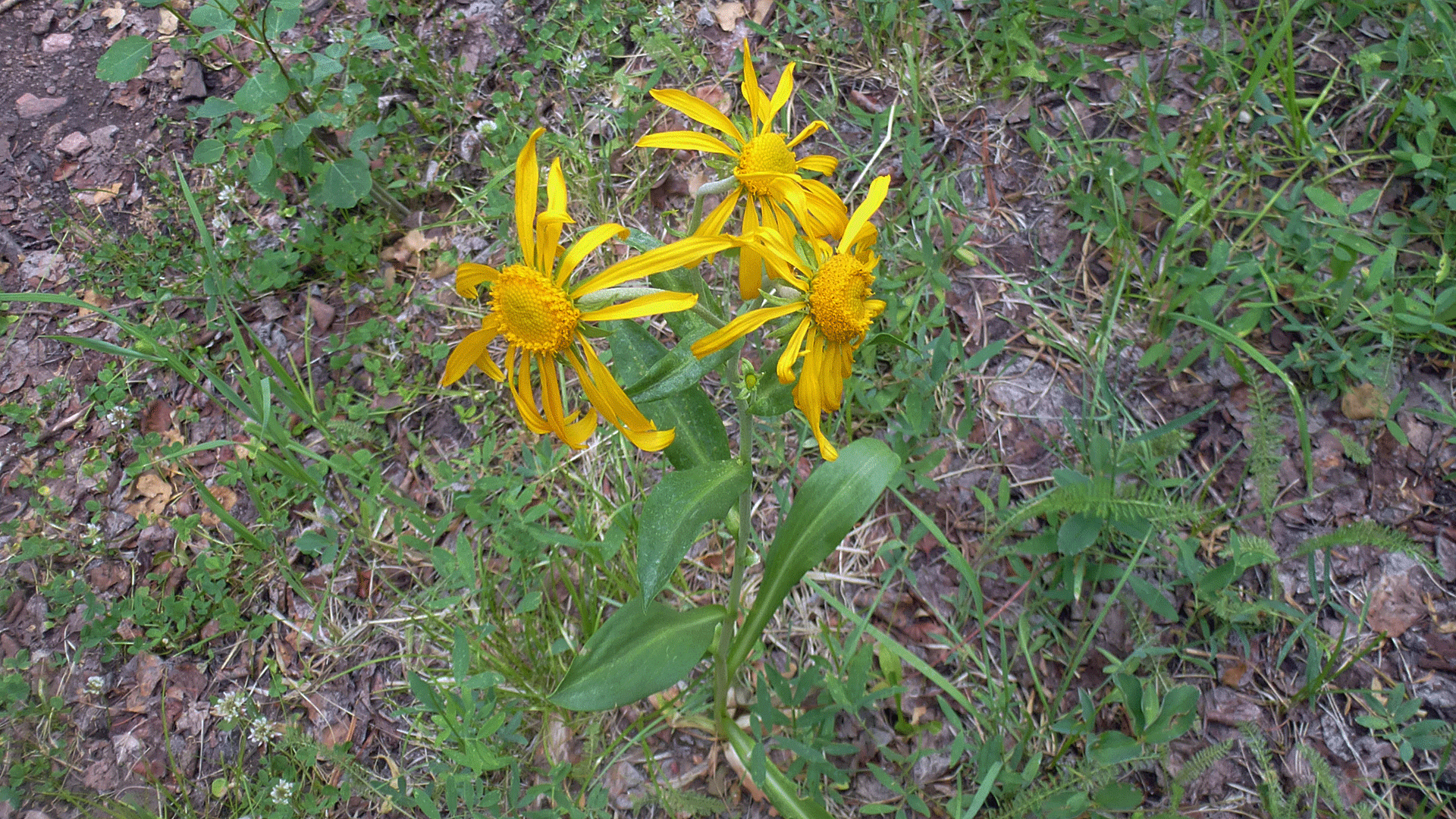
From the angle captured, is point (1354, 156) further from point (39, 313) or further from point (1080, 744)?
point (39, 313)

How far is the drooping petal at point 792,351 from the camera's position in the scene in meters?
1.43

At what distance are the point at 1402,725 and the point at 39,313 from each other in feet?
16.1

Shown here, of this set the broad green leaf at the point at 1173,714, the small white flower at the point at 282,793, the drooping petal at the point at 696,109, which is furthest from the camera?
the small white flower at the point at 282,793

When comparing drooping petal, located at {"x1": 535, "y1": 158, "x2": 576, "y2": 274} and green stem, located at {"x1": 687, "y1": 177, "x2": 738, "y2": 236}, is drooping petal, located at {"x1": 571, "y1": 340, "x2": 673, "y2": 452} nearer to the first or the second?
drooping petal, located at {"x1": 535, "y1": 158, "x2": 576, "y2": 274}

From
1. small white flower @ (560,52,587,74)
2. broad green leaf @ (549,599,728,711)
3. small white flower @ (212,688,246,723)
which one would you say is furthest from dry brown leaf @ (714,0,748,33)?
small white flower @ (212,688,246,723)

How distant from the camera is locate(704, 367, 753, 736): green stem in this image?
1.69 meters

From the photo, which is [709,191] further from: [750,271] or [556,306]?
[556,306]

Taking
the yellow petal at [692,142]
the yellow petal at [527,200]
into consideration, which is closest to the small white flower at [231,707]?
the yellow petal at [527,200]

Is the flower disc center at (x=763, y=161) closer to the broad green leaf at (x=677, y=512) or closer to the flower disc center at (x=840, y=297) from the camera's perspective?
the flower disc center at (x=840, y=297)

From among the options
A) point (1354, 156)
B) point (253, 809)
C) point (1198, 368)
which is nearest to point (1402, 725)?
point (1198, 368)

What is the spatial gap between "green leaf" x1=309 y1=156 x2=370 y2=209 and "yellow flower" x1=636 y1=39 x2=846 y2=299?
1852 mm

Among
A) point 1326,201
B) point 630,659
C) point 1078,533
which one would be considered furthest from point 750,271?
point 1326,201

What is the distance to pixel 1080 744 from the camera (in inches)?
84.1

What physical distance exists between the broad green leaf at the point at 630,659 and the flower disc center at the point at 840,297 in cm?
81
